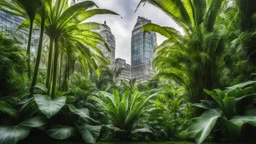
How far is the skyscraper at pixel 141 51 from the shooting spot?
15581mm

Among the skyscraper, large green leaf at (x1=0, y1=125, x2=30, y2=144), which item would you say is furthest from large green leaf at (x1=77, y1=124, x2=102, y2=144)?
the skyscraper

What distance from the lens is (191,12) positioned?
6.04 m

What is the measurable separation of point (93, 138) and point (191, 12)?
513 centimetres

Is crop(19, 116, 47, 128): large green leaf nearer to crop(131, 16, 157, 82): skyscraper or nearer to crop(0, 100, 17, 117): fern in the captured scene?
crop(0, 100, 17, 117): fern

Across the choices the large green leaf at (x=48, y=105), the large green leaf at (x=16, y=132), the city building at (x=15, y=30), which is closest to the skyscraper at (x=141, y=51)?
the city building at (x=15, y=30)

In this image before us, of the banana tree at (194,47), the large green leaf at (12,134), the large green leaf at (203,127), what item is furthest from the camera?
the banana tree at (194,47)

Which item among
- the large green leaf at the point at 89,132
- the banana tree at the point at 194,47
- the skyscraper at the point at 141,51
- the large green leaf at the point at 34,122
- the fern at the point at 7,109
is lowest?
the large green leaf at the point at 89,132

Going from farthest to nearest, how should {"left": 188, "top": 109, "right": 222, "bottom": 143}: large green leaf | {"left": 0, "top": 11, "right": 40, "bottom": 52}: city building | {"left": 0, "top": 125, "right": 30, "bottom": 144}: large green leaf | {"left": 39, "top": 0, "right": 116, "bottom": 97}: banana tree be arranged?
{"left": 0, "top": 11, "right": 40, "bottom": 52}: city building < {"left": 39, "top": 0, "right": 116, "bottom": 97}: banana tree < {"left": 188, "top": 109, "right": 222, "bottom": 143}: large green leaf < {"left": 0, "top": 125, "right": 30, "bottom": 144}: large green leaf

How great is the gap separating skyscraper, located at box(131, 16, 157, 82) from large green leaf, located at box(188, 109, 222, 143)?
892 cm

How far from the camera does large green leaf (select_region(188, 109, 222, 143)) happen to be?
8.94ft

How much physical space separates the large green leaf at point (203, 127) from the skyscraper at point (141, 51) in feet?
29.2

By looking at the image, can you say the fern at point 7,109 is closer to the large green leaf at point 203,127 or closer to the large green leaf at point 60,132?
the large green leaf at point 60,132

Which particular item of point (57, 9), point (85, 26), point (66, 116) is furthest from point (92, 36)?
point (66, 116)

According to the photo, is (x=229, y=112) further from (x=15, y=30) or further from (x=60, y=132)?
(x=15, y=30)
